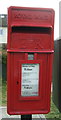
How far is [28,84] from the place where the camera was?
7.29ft

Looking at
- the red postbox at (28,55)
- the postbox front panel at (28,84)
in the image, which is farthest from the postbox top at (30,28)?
the postbox front panel at (28,84)

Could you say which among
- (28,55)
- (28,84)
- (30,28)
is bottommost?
→ (28,84)

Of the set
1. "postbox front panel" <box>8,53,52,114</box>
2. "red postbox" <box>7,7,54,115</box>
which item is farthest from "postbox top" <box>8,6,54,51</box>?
"postbox front panel" <box>8,53,52,114</box>

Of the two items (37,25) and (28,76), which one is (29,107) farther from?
(37,25)

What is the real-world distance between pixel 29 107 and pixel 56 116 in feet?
5.03

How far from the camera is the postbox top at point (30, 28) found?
7.14 ft

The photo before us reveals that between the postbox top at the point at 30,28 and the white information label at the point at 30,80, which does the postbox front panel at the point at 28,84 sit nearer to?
the white information label at the point at 30,80

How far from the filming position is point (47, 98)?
7.52 feet

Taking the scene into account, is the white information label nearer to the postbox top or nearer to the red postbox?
the red postbox

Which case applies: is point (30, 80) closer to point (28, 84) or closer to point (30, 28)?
point (28, 84)

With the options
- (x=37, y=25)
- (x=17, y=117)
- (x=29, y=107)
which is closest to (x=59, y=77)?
(x=29, y=107)

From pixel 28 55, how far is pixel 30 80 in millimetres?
266

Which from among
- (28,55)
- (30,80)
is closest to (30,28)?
(28,55)

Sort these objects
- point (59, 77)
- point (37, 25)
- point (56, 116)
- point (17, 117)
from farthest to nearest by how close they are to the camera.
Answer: point (56, 116), point (17, 117), point (59, 77), point (37, 25)
